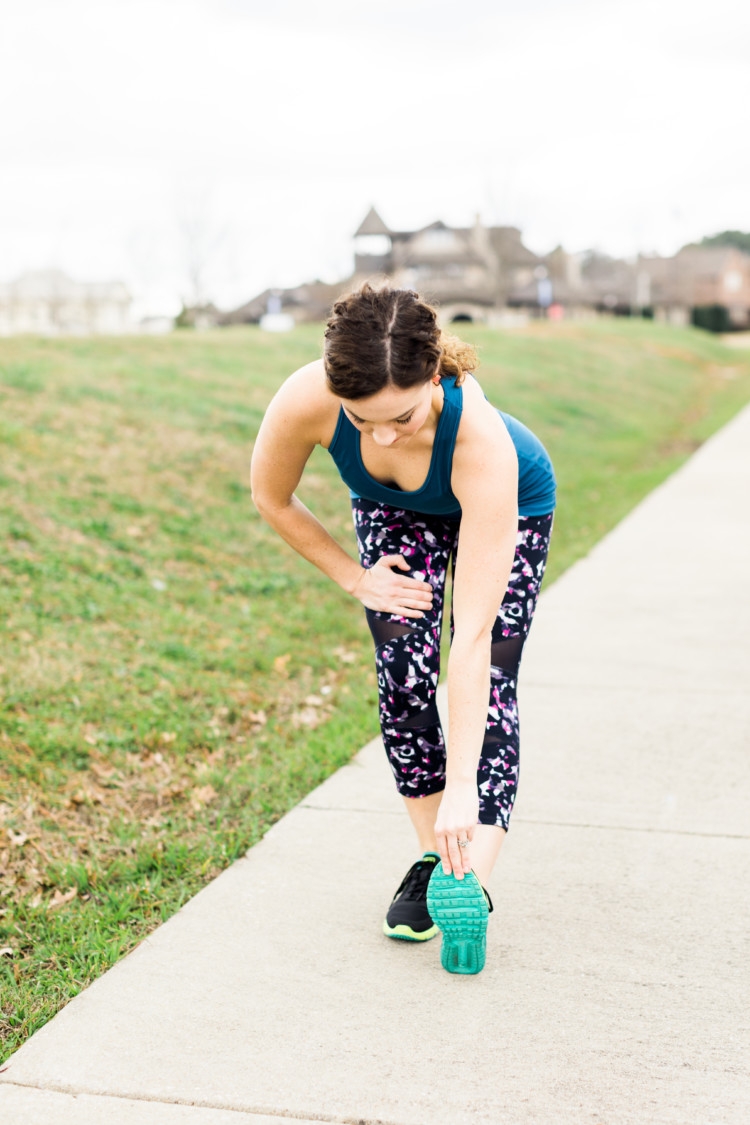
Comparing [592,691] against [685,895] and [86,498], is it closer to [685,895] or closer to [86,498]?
[685,895]

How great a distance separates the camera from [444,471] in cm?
269

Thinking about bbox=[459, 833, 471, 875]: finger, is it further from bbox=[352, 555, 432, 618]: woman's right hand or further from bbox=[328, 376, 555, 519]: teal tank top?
bbox=[328, 376, 555, 519]: teal tank top

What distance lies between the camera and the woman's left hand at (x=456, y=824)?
2617 millimetres

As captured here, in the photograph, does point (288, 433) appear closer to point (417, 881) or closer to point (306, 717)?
point (417, 881)

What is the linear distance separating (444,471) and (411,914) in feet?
3.77

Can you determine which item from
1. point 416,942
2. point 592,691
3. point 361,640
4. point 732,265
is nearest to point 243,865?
point 416,942

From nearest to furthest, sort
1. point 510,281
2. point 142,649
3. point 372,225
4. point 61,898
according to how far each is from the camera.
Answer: point 61,898 < point 142,649 < point 510,281 < point 372,225

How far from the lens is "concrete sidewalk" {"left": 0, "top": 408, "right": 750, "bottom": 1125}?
2375 mm

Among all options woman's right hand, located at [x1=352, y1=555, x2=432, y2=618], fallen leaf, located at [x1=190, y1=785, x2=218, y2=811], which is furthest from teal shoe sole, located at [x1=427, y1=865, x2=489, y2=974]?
fallen leaf, located at [x1=190, y1=785, x2=218, y2=811]

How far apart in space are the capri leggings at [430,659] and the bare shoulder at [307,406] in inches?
12.4

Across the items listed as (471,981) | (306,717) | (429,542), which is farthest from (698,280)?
(471,981)

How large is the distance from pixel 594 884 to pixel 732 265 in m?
101

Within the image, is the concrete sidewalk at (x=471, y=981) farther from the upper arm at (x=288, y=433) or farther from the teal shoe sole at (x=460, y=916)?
the upper arm at (x=288, y=433)

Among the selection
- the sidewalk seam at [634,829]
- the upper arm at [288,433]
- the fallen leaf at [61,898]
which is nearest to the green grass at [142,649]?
the fallen leaf at [61,898]
